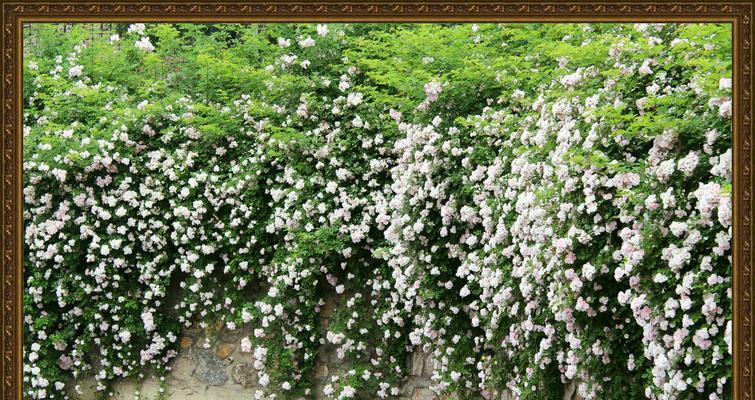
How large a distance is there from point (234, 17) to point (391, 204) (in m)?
2.19

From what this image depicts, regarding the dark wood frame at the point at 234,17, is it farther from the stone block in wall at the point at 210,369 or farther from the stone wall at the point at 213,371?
the stone block in wall at the point at 210,369

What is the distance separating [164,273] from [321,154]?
1.58 meters

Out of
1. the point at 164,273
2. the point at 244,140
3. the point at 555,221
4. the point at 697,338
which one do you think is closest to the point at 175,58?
the point at 244,140

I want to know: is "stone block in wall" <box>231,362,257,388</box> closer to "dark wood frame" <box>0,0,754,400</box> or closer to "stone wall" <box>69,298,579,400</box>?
"stone wall" <box>69,298,579,400</box>

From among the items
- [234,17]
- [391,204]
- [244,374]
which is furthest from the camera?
[244,374]

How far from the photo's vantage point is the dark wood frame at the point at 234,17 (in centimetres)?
319

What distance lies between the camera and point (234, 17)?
131 inches

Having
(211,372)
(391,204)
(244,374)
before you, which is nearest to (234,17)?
(391,204)

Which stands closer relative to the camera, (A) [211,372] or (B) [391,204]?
(B) [391,204]

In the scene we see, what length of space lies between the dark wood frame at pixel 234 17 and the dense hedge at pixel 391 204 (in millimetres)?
213

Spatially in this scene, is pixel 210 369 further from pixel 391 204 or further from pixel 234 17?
pixel 234 17

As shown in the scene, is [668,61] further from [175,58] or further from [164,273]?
[175,58]

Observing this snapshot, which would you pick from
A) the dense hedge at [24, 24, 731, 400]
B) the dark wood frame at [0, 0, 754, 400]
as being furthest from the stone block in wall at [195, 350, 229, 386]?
the dark wood frame at [0, 0, 754, 400]

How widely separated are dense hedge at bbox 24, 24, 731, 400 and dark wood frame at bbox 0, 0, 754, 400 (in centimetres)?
21
